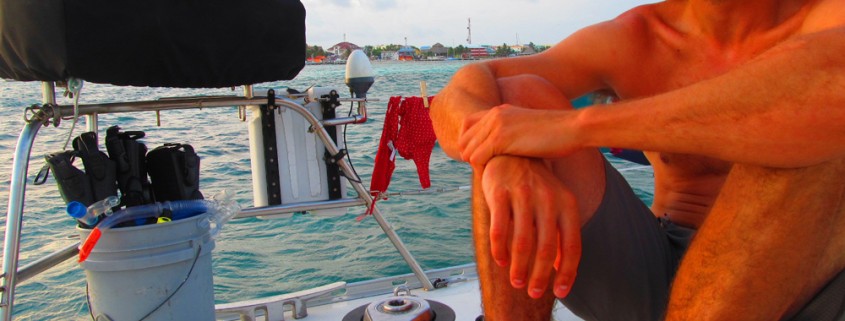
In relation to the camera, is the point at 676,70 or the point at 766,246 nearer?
the point at 766,246

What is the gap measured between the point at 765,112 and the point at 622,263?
443 mm

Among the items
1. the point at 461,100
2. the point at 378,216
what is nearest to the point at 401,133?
the point at 378,216

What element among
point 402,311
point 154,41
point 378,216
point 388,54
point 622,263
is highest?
point 388,54

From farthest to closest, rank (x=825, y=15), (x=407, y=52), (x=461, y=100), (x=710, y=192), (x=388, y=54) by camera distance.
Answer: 1. (x=407, y=52)
2. (x=388, y=54)
3. (x=710, y=192)
4. (x=461, y=100)
5. (x=825, y=15)

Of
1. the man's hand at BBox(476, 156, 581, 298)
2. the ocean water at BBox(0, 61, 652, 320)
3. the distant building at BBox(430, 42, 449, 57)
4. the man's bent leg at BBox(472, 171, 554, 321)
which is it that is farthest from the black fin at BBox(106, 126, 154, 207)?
the distant building at BBox(430, 42, 449, 57)

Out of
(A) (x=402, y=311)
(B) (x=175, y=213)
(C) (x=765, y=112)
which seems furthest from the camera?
(A) (x=402, y=311)

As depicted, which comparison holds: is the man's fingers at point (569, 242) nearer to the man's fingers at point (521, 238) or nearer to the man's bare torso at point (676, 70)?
Result: the man's fingers at point (521, 238)

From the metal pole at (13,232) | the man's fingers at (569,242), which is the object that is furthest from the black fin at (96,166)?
the man's fingers at (569,242)

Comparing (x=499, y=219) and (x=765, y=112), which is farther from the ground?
(x=765, y=112)

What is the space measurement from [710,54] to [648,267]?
0.59m

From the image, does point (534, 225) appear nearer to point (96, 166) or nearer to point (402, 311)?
point (402, 311)

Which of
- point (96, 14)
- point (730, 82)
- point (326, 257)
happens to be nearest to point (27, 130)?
point (96, 14)

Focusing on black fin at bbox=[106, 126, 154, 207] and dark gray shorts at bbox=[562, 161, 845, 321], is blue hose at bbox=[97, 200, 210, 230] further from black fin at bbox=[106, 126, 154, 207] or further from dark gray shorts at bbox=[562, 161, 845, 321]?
dark gray shorts at bbox=[562, 161, 845, 321]

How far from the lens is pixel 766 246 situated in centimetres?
113
